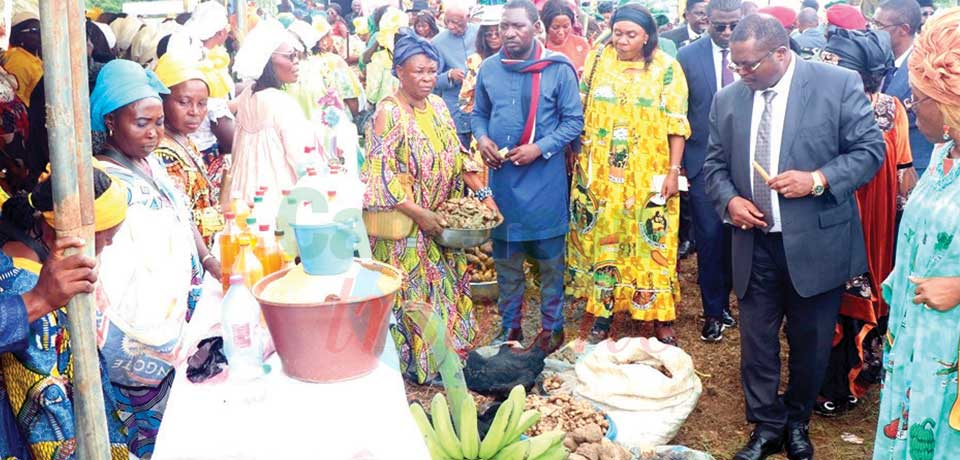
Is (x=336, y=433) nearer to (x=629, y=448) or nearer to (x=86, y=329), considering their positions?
(x=86, y=329)

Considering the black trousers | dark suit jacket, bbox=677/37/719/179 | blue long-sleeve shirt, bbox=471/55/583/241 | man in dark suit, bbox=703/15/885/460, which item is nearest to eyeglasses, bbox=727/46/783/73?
man in dark suit, bbox=703/15/885/460

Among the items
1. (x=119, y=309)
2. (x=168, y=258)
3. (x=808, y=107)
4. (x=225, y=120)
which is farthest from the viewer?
(x=225, y=120)

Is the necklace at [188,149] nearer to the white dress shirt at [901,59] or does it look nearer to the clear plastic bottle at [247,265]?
the clear plastic bottle at [247,265]

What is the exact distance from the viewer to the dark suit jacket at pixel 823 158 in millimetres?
3701

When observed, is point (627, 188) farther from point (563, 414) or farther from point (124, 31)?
point (124, 31)

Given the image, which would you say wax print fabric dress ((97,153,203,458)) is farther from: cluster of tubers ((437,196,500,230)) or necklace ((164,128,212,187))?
cluster of tubers ((437,196,500,230))

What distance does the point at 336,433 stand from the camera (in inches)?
81.0

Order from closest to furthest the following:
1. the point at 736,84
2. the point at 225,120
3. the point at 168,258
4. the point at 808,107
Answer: the point at 168,258 < the point at 808,107 < the point at 736,84 < the point at 225,120

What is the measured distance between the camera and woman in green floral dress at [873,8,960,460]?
275 cm

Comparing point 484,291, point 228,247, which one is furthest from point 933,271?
point 484,291

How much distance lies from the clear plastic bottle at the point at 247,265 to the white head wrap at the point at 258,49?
3.22 m

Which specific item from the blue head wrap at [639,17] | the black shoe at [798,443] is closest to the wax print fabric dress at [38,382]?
the black shoe at [798,443]

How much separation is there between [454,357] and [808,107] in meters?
1.97

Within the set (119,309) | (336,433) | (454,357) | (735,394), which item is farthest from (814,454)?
(119,309)
